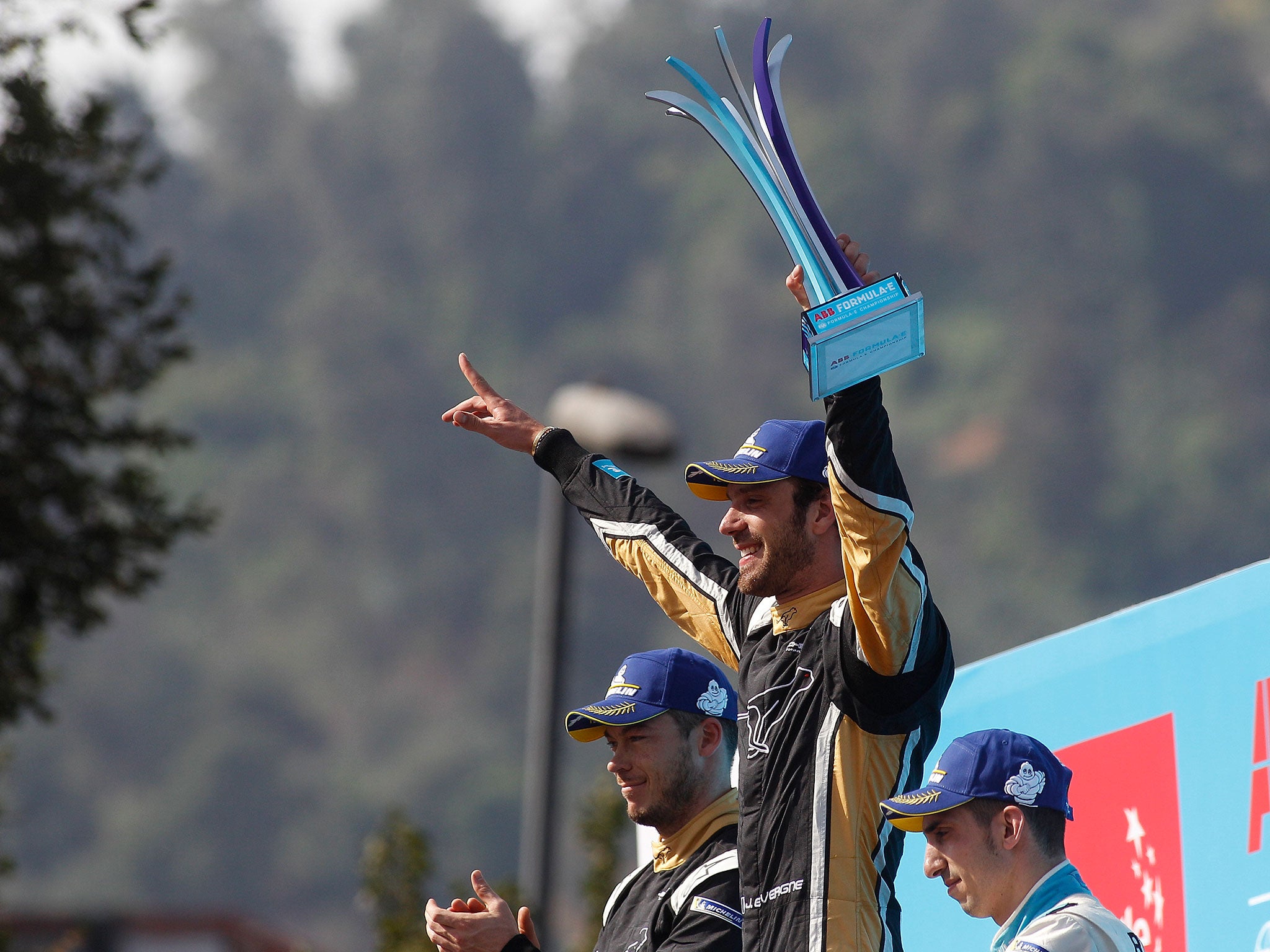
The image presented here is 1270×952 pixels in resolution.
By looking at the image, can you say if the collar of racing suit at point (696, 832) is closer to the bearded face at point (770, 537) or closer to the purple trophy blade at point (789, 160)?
the bearded face at point (770, 537)

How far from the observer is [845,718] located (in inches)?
152

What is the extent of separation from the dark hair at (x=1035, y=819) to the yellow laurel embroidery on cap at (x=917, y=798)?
0.12 m

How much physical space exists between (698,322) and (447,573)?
21.2 metres

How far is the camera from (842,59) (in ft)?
420

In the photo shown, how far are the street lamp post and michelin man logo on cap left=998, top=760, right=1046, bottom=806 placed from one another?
8054 millimetres

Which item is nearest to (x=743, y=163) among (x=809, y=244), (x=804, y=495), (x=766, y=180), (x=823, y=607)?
(x=766, y=180)

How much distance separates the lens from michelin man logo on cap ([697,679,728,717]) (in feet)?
15.7

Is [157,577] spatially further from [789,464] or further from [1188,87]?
[1188,87]

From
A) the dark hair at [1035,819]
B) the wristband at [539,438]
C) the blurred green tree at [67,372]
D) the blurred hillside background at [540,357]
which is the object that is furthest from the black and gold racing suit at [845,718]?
the blurred hillside background at [540,357]

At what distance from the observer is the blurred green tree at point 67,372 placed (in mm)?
10859

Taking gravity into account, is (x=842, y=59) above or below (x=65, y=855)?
above

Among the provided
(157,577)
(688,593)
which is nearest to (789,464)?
(688,593)

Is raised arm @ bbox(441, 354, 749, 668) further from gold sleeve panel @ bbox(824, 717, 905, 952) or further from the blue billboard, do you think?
the blue billboard

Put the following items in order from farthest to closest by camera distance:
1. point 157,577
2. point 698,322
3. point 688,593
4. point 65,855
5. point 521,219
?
point 521,219, point 698,322, point 65,855, point 157,577, point 688,593
